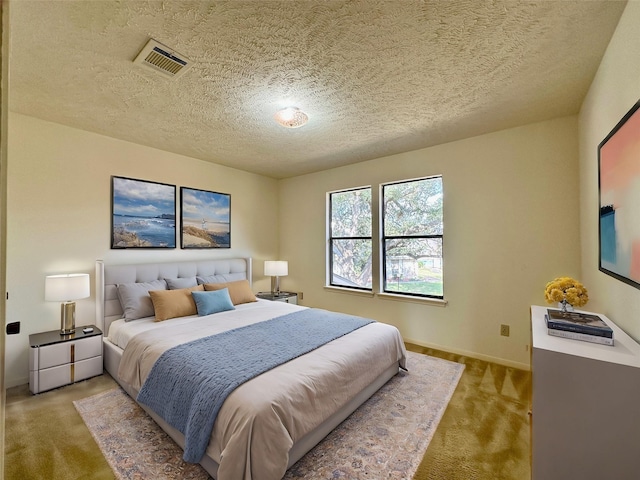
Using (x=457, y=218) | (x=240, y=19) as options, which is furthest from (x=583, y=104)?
(x=240, y=19)

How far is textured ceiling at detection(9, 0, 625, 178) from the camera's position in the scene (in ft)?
4.90

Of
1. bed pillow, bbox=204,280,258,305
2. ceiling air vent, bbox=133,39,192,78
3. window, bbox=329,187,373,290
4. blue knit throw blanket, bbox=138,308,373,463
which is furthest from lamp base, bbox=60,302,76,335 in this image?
window, bbox=329,187,373,290

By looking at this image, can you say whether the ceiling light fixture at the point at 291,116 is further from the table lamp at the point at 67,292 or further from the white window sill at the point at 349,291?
the white window sill at the point at 349,291

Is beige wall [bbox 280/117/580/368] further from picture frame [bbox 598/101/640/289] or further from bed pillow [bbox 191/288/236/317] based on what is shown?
bed pillow [bbox 191/288/236/317]

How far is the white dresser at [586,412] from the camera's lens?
1.12m

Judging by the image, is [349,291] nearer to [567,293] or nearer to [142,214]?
[567,293]

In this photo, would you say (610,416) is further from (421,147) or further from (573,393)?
(421,147)

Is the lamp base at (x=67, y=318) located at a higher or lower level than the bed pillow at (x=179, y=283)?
lower

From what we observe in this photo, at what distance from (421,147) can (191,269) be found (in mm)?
3423

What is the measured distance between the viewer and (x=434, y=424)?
6.81 feet

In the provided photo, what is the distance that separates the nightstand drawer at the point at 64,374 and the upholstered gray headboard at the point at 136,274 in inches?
14.1

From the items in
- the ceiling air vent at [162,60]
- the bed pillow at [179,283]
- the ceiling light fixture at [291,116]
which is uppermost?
the ceiling air vent at [162,60]

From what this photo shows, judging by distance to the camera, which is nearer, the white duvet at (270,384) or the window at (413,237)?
the white duvet at (270,384)


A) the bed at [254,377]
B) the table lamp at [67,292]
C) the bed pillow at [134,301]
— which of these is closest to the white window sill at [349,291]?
the bed at [254,377]
